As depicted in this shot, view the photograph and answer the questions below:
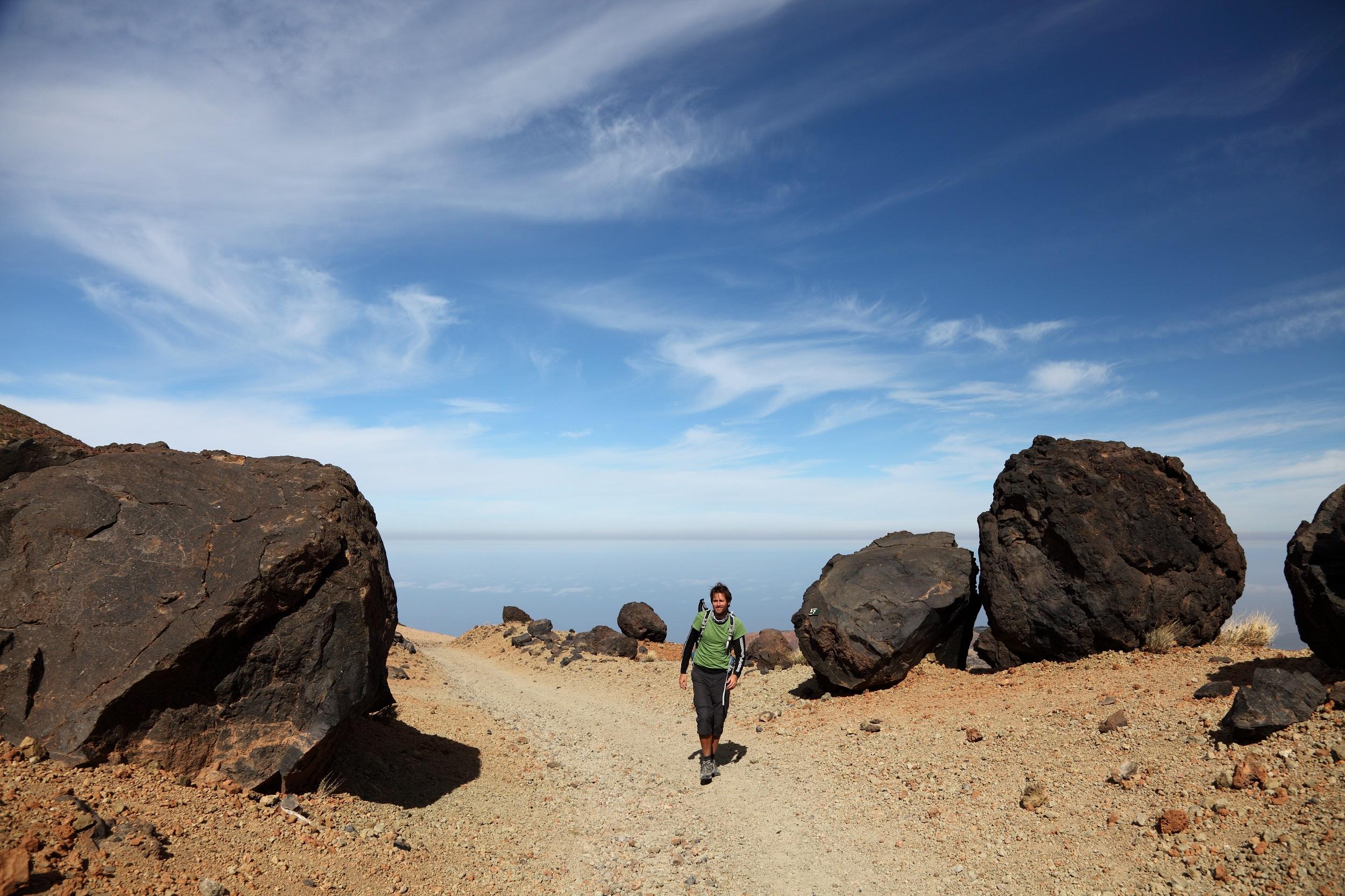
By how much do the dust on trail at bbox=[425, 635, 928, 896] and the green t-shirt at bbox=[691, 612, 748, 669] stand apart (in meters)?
1.68

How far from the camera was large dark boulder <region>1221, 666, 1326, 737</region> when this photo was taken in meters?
7.42

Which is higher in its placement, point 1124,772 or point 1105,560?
point 1105,560

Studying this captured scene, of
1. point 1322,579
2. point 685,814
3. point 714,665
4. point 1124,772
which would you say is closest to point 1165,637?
point 1322,579

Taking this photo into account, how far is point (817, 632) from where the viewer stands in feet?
48.7

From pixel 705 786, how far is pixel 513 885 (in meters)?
3.97

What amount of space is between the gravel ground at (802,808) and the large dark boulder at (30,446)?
357cm

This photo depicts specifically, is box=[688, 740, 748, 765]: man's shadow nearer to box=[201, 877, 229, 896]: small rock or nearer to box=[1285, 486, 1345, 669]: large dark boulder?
box=[201, 877, 229, 896]: small rock

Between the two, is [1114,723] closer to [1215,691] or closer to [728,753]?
[1215,691]

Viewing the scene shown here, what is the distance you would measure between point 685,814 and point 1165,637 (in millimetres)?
9431

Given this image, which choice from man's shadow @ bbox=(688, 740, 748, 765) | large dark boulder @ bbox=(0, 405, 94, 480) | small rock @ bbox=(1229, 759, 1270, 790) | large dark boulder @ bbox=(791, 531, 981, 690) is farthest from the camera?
large dark boulder @ bbox=(791, 531, 981, 690)

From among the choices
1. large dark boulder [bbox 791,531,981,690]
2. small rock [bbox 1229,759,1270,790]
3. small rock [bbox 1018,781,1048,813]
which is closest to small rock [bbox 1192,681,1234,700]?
small rock [bbox 1229,759,1270,790]

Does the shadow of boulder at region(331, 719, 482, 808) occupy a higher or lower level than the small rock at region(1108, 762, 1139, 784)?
lower

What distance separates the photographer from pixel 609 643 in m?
26.5

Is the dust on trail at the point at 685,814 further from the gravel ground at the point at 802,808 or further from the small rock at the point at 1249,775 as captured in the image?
the small rock at the point at 1249,775
